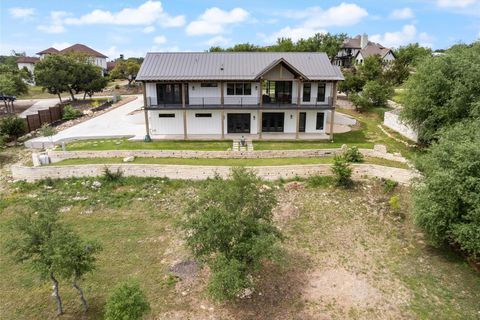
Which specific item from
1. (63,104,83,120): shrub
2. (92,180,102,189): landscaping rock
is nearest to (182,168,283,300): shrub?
(92,180,102,189): landscaping rock

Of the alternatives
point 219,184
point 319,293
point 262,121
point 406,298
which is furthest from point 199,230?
point 262,121

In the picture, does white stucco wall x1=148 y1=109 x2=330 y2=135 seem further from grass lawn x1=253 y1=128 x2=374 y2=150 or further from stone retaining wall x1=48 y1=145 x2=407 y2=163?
stone retaining wall x1=48 y1=145 x2=407 y2=163

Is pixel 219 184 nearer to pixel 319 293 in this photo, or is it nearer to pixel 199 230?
pixel 199 230

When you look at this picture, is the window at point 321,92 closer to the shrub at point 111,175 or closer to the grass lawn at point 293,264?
the grass lawn at point 293,264

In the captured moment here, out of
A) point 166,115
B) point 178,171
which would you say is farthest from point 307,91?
point 178,171

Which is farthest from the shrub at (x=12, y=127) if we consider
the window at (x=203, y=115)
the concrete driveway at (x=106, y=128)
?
the window at (x=203, y=115)

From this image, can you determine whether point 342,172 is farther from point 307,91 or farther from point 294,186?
point 307,91

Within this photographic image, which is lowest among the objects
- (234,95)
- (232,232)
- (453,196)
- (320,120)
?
(232,232)
